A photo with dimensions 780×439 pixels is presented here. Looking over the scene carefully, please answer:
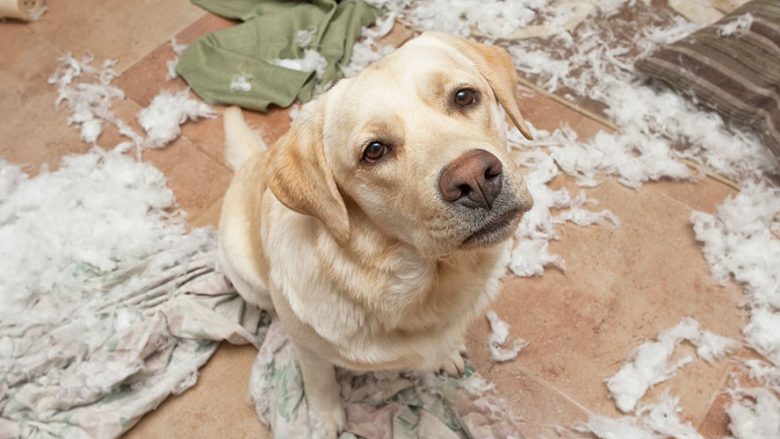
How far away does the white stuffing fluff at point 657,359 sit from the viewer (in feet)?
7.32

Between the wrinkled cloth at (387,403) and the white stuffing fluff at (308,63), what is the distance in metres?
1.52

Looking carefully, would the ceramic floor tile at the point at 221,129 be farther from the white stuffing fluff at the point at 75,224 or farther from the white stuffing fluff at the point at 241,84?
the white stuffing fluff at the point at 75,224

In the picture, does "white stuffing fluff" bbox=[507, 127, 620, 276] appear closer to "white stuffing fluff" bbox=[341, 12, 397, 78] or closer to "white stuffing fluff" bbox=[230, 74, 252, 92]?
"white stuffing fluff" bbox=[341, 12, 397, 78]

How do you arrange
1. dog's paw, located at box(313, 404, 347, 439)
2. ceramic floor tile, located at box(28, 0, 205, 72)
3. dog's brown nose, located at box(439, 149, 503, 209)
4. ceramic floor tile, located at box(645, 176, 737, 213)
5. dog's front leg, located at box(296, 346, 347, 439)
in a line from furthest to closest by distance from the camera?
ceramic floor tile, located at box(28, 0, 205, 72), ceramic floor tile, located at box(645, 176, 737, 213), dog's paw, located at box(313, 404, 347, 439), dog's front leg, located at box(296, 346, 347, 439), dog's brown nose, located at box(439, 149, 503, 209)

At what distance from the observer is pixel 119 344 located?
2307mm

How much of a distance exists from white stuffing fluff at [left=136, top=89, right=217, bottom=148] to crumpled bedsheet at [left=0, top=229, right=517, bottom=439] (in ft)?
2.62

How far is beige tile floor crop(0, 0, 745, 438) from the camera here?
7.39ft


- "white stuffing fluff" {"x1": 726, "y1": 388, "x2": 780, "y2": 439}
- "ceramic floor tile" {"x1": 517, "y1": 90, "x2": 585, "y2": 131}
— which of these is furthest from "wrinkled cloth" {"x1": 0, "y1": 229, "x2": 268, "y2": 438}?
"white stuffing fluff" {"x1": 726, "y1": 388, "x2": 780, "y2": 439}

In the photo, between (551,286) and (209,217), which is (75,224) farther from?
(551,286)

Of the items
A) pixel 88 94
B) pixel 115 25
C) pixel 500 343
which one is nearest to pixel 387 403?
pixel 500 343

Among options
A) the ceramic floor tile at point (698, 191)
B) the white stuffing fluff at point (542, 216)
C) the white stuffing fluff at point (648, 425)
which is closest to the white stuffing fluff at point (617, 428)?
the white stuffing fluff at point (648, 425)

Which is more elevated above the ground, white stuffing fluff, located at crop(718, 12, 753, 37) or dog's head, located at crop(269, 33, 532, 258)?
dog's head, located at crop(269, 33, 532, 258)

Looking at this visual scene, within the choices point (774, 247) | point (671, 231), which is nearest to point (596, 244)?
point (671, 231)

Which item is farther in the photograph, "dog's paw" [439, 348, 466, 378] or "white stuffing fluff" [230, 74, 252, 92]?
"white stuffing fluff" [230, 74, 252, 92]
